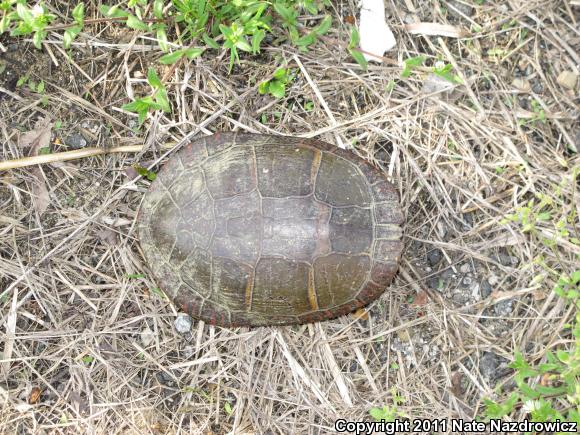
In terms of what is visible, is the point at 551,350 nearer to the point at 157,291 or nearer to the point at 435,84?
the point at 435,84

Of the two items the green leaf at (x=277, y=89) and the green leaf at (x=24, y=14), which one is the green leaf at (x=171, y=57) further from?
the green leaf at (x=24, y=14)

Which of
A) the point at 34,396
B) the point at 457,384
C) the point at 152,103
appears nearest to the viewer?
the point at 152,103

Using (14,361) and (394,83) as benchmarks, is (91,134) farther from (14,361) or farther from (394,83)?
(394,83)

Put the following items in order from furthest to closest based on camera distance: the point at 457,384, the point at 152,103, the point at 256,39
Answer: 1. the point at 457,384
2. the point at 152,103
3. the point at 256,39

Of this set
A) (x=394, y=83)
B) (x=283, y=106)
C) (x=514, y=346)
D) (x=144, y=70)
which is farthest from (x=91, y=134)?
(x=514, y=346)

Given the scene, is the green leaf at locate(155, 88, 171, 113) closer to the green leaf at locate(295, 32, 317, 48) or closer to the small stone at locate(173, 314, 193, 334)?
the green leaf at locate(295, 32, 317, 48)

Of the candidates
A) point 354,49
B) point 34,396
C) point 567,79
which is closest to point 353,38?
point 354,49

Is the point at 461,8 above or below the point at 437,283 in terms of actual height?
above
